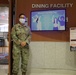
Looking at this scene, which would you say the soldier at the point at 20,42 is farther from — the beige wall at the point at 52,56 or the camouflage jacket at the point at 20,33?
the beige wall at the point at 52,56

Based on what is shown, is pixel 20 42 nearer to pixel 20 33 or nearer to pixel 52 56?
pixel 20 33

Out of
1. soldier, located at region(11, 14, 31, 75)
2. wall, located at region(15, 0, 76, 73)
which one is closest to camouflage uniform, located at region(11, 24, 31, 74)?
soldier, located at region(11, 14, 31, 75)

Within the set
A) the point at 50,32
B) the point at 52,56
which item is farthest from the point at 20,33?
the point at 52,56

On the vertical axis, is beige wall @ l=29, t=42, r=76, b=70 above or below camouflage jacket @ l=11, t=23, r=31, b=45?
below

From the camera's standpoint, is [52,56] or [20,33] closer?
[20,33]

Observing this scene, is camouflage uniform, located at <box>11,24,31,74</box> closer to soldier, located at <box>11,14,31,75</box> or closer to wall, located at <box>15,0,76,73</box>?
soldier, located at <box>11,14,31,75</box>

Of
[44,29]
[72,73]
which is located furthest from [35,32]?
[72,73]

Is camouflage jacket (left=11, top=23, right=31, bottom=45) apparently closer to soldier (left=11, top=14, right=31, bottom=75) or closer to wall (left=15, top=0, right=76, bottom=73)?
soldier (left=11, top=14, right=31, bottom=75)

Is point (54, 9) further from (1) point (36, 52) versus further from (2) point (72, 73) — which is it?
(2) point (72, 73)

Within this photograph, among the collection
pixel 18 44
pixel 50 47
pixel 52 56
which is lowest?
pixel 52 56

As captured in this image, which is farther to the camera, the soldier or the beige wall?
the beige wall

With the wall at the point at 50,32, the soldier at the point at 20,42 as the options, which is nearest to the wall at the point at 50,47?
the wall at the point at 50,32

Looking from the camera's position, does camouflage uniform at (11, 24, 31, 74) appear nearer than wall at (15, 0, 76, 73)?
Yes

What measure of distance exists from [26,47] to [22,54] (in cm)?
20
